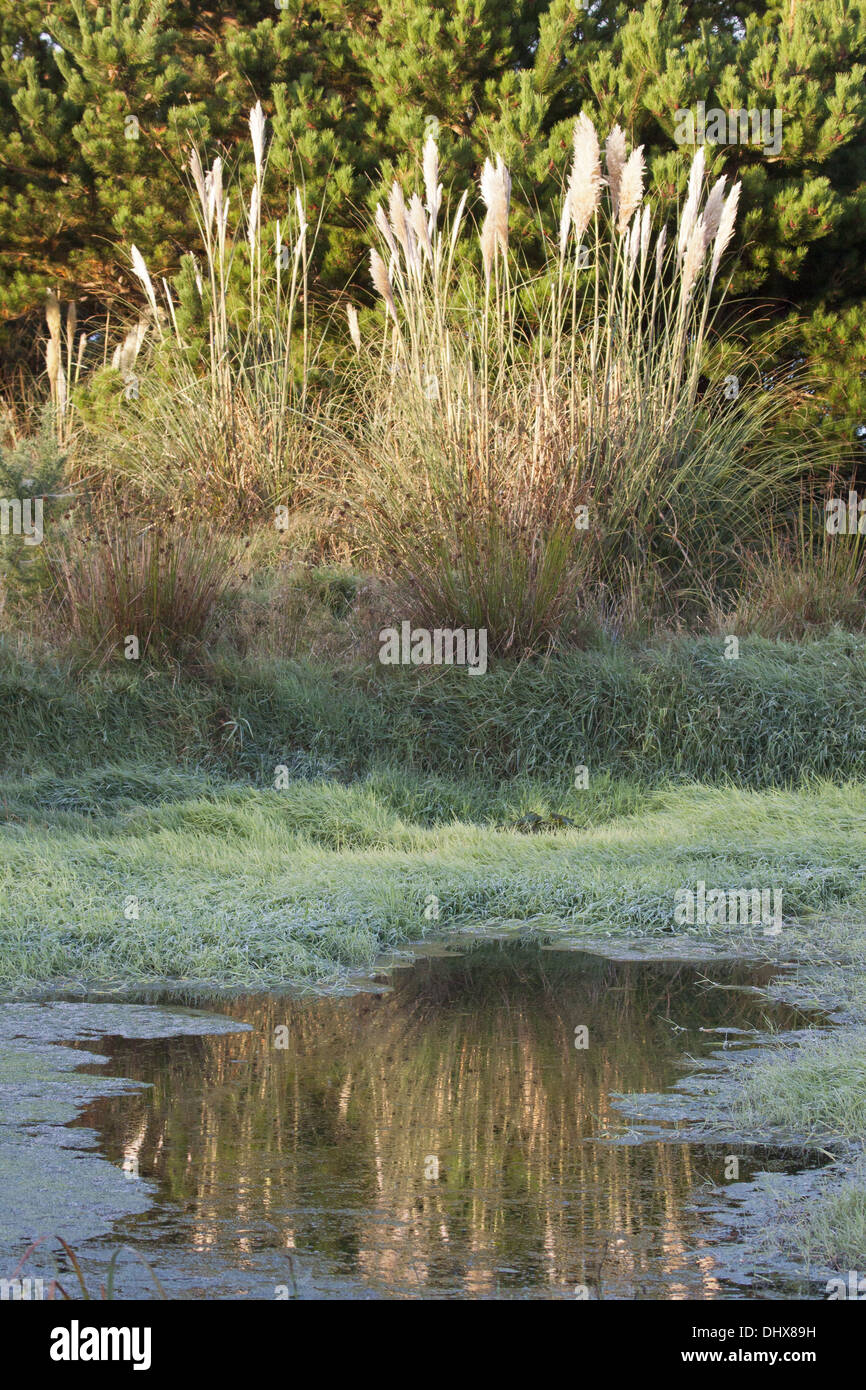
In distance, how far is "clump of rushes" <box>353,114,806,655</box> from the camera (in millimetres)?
6539

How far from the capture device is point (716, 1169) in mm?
2531

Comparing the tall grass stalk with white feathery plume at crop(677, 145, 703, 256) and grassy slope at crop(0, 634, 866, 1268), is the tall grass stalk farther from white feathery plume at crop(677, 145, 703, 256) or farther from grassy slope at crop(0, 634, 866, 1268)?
white feathery plume at crop(677, 145, 703, 256)

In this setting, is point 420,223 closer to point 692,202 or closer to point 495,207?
point 495,207

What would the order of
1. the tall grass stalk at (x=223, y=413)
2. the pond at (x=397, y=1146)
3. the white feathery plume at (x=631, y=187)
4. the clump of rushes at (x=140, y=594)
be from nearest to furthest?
the pond at (x=397, y=1146), the clump of rushes at (x=140, y=594), the white feathery plume at (x=631, y=187), the tall grass stalk at (x=223, y=413)

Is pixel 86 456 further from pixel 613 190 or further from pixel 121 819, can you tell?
pixel 121 819

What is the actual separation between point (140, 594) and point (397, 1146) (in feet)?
13.6

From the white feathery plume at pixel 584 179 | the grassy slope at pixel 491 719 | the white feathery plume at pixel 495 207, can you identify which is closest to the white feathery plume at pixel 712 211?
the white feathery plume at pixel 584 179

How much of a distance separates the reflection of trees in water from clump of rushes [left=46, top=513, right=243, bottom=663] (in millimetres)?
2985

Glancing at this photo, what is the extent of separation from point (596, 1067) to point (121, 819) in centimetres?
272

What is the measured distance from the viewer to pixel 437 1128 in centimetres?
271

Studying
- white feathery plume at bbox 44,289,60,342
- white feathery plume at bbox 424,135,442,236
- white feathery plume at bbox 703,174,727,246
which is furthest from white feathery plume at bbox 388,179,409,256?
white feathery plume at bbox 44,289,60,342

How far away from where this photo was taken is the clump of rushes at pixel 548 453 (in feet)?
21.5

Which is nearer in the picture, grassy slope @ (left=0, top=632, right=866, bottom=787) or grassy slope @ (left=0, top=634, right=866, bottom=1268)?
grassy slope @ (left=0, top=634, right=866, bottom=1268)

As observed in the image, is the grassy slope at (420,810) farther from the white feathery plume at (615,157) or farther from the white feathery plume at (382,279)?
the white feathery plume at (615,157)
